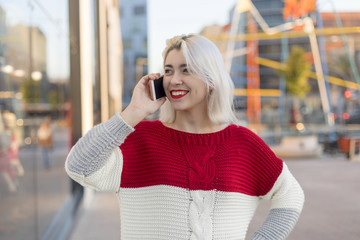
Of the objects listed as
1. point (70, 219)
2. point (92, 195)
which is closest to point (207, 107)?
point (70, 219)

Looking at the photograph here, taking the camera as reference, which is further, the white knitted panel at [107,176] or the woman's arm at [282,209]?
the woman's arm at [282,209]

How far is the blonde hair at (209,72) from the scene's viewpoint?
157 centimetres

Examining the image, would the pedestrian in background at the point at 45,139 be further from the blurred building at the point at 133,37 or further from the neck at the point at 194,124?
the blurred building at the point at 133,37

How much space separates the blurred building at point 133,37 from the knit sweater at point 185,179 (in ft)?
33.8

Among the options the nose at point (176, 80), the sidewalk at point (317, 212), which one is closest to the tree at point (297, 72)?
the sidewalk at point (317, 212)

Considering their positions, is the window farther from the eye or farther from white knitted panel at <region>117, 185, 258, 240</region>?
white knitted panel at <region>117, 185, 258, 240</region>

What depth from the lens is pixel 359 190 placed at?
5.86m

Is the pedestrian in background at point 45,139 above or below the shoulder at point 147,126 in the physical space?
below

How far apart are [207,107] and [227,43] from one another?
60.6ft

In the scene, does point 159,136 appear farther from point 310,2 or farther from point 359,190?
point 310,2

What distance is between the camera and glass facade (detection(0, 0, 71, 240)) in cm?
256

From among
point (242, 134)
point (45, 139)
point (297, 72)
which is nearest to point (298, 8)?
point (297, 72)

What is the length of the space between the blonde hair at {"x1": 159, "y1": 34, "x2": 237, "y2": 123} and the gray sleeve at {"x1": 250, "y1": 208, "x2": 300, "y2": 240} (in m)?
0.39

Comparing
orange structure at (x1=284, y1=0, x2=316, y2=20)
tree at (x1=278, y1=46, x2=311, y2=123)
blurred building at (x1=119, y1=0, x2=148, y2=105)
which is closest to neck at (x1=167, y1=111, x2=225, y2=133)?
blurred building at (x1=119, y1=0, x2=148, y2=105)
